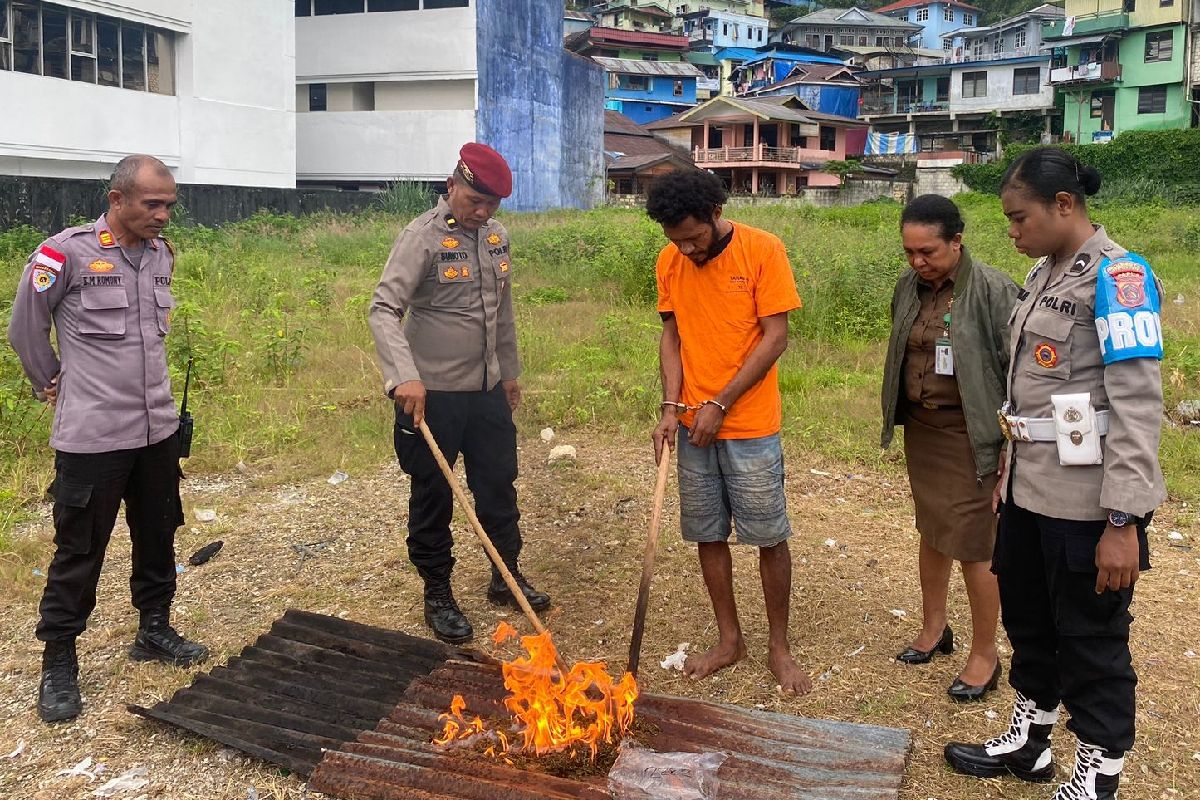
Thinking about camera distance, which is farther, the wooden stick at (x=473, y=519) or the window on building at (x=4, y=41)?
the window on building at (x=4, y=41)

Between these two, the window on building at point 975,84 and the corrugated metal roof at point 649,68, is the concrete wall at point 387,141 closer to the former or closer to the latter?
the corrugated metal roof at point 649,68

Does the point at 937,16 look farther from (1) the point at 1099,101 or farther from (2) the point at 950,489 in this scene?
(2) the point at 950,489

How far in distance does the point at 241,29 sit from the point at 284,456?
1752 centimetres

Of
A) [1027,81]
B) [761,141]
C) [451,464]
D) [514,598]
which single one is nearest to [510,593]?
[514,598]

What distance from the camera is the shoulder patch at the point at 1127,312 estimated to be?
2.46 metres

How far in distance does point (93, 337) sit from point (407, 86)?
24.6 metres

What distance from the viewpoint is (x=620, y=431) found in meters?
7.32

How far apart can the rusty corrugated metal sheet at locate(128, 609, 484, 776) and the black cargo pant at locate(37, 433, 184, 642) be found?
0.52 metres

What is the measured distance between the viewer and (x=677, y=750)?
122 inches

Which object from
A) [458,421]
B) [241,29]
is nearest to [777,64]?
[241,29]

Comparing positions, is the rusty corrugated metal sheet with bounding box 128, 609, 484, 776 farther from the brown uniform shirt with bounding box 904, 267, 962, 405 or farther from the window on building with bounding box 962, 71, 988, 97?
the window on building with bounding box 962, 71, 988, 97

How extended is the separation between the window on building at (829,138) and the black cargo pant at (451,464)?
41935 mm

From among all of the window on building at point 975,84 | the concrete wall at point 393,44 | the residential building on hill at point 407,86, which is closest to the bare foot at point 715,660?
the residential building on hill at point 407,86

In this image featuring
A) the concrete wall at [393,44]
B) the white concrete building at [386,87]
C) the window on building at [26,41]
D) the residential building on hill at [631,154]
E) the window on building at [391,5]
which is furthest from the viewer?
the residential building on hill at [631,154]
